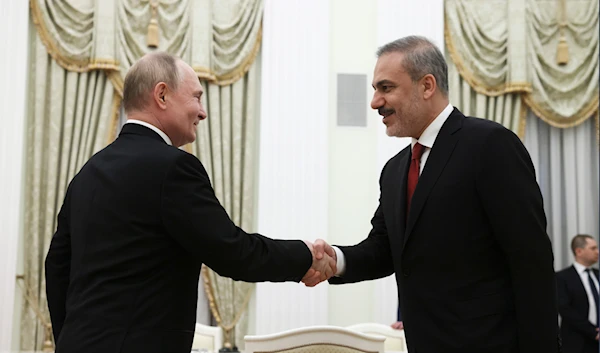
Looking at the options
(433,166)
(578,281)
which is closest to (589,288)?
(578,281)

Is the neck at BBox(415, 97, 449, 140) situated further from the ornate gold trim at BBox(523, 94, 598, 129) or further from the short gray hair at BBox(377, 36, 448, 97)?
the ornate gold trim at BBox(523, 94, 598, 129)

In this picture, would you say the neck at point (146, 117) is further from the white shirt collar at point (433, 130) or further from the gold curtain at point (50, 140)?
the gold curtain at point (50, 140)

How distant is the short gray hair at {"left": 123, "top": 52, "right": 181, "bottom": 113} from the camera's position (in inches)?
106

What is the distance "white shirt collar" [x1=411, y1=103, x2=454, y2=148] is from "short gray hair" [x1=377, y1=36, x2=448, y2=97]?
0.10m

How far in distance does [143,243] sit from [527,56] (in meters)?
6.49

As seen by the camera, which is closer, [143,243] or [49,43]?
[143,243]

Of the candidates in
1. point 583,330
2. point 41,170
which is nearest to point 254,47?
point 41,170

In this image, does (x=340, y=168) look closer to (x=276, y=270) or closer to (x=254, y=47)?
(x=254, y=47)

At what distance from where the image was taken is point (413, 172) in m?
2.78

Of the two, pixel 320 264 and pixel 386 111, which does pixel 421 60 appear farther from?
pixel 320 264

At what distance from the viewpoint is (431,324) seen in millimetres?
2545

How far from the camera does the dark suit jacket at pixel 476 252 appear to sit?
2.40 meters

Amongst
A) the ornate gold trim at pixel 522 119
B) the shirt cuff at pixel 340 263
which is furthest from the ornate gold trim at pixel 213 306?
the shirt cuff at pixel 340 263

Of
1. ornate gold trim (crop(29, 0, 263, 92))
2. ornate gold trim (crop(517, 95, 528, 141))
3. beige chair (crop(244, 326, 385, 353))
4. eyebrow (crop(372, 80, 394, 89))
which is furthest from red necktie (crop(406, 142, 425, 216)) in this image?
ornate gold trim (crop(517, 95, 528, 141))
